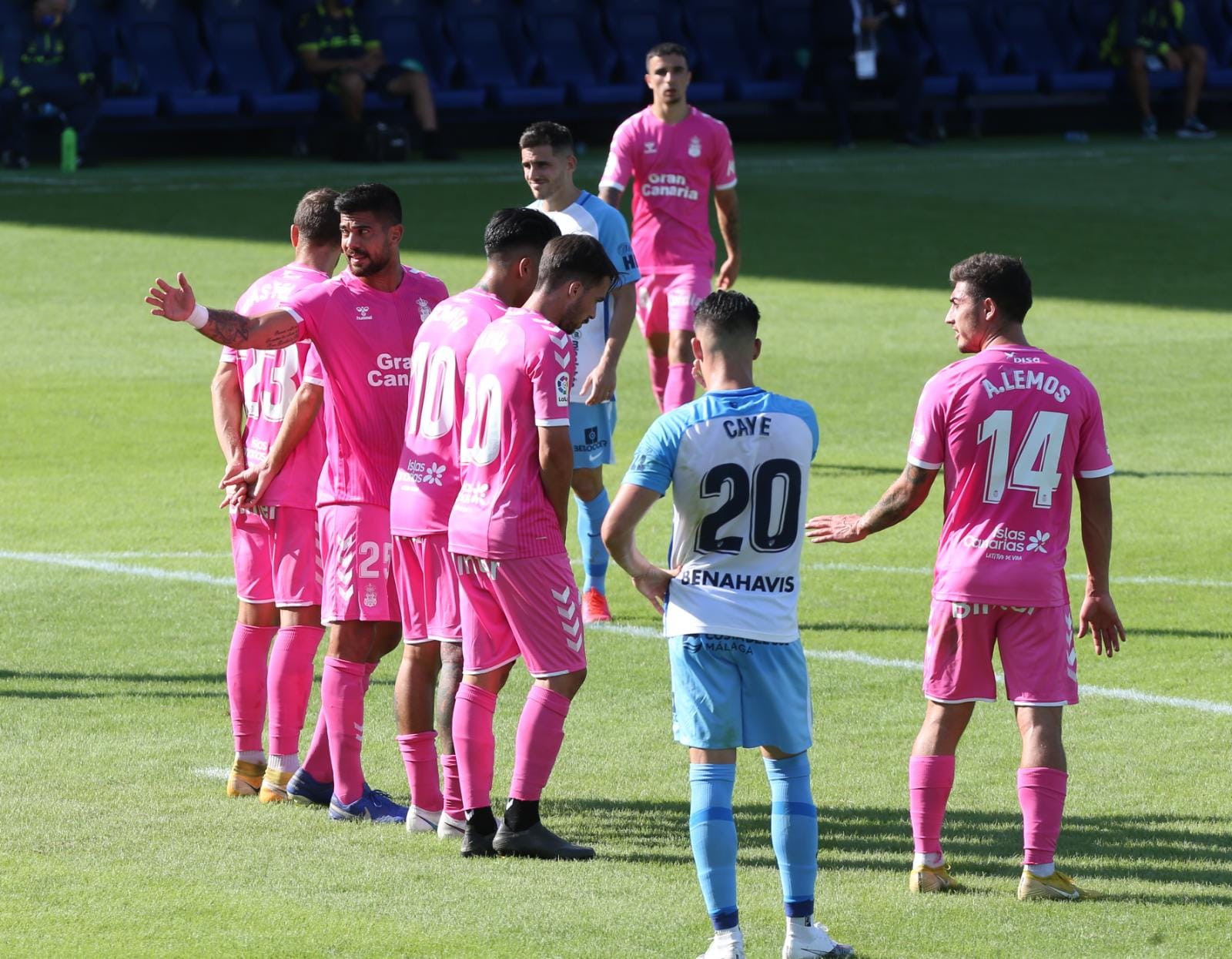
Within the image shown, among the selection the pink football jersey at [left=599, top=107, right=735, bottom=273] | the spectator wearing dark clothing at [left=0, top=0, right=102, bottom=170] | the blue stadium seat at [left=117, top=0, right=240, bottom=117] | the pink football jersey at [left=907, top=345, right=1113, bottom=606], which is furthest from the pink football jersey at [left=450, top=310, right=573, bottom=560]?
the blue stadium seat at [left=117, top=0, right=240, bottom=117]

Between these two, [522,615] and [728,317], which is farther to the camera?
[522,615]

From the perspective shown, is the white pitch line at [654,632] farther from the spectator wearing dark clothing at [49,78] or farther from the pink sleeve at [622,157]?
the spectator wearing dark clothing at [49,78]

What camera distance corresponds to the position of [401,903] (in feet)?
18.9

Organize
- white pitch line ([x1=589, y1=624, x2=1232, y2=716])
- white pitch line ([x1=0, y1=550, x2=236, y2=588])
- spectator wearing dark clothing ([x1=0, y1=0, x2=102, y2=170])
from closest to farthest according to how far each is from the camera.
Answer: white pitch line ([x1=589, y1=624, x2=1232, y2=716]) → white pitch line ([x1=0, y1=550, x2=236, y2=588]) → spectator wearing dark clothing ([x1=0, y1=0, x2=102, y2=170])

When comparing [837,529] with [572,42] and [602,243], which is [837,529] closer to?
[602,243]

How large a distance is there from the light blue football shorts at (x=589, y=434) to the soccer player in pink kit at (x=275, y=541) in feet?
6.72

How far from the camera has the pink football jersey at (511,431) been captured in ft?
19.7

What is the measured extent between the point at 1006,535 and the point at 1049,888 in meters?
1.04

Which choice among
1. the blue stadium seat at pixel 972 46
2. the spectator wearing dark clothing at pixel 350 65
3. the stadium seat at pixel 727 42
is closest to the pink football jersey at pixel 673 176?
the spectator wearing dark clothing at pixel 350 65

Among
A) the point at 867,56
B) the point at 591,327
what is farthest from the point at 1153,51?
the point at 591,327

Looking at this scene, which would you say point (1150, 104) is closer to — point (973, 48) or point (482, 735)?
point (973, 48)

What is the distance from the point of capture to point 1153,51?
1197 inches

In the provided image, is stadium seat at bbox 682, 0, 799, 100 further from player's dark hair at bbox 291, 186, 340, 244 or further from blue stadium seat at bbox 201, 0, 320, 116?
player's dark hair at bbox 291, 186, 340, 244

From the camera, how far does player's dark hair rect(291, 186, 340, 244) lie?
23.5 ft
